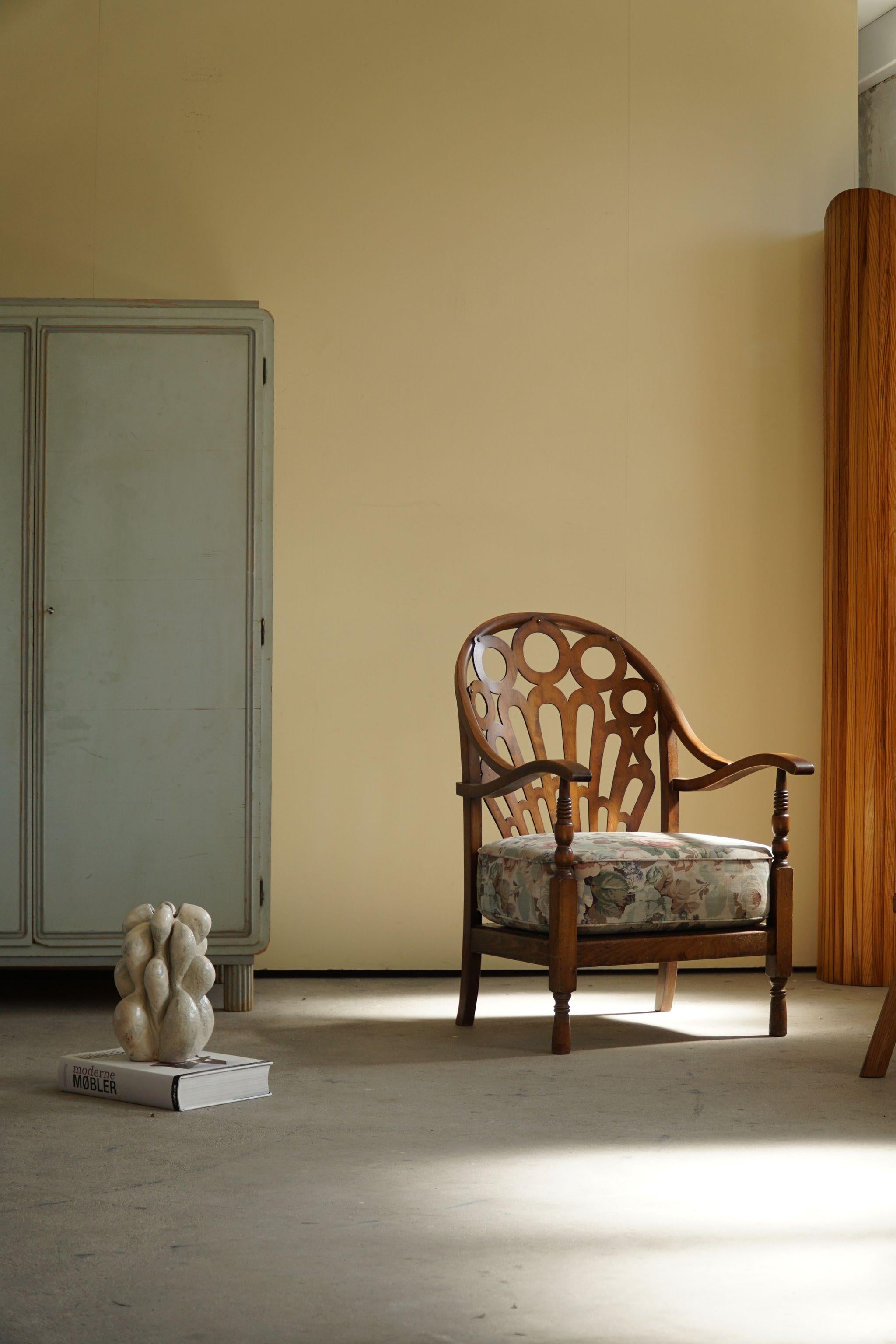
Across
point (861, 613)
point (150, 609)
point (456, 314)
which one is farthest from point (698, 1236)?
point (456, 314)

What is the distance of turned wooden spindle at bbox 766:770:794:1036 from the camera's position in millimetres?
3043

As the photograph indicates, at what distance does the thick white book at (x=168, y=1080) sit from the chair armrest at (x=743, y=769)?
1317 mm

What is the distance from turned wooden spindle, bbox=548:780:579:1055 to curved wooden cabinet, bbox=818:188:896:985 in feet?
4.95

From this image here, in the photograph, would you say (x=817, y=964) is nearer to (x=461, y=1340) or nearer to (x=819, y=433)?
(x=819, y=433)

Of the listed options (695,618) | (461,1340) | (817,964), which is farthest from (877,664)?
(461,1340)

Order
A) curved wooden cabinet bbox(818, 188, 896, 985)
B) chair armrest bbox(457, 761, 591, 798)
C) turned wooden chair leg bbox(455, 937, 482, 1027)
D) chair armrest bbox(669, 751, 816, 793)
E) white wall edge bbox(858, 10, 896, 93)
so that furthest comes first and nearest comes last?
white wall edge bbox(858, 10, 896, 93)
curved wooden cabinet bbox(818, 188, 896, 985)
turned wooden chair leg bbox(455, 937, 482, 1027)
chair armrest bbox(669, 751, 816, 793)
chair armrest bbox(457, 761, 591, 798)

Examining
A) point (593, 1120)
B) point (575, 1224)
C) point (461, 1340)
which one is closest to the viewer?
point (461, 1340)

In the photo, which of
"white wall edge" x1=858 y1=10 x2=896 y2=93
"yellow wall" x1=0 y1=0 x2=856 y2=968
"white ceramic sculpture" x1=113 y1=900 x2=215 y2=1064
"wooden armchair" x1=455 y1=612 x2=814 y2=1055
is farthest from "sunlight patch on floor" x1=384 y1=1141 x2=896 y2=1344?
"white wall edge" x1=858 y1=10 x2=896 y2=93

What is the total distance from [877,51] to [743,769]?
285 centimetres

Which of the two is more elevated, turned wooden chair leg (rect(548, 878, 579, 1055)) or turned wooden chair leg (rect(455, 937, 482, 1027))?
turned wooden chair leg (rect(548, 878, 579, 1055))

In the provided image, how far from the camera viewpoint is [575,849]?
2.89 meters

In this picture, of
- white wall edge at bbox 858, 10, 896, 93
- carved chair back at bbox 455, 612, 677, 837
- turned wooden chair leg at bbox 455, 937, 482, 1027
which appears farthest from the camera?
white wall edge at bbox 858, 10, 896, 93

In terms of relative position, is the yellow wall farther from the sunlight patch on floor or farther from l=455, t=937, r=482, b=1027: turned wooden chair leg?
the sunlight patch on floor

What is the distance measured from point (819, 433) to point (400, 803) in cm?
180
